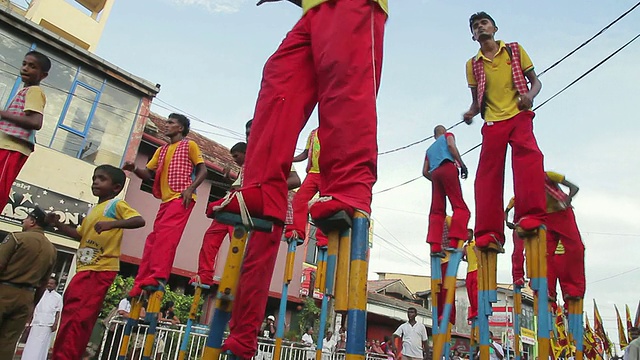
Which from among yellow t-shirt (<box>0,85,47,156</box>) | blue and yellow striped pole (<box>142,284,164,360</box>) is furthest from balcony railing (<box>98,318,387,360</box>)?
yellow t-shirt (<box>0,85,47,156</box>)

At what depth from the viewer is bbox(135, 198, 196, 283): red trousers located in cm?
445

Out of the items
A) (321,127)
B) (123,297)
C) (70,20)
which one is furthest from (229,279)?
(70,20)

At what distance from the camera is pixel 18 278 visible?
3.84 m

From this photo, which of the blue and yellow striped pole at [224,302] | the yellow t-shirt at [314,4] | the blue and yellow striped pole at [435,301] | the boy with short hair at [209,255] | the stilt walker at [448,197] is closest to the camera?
the blue and yellow striped pole at [224,302]

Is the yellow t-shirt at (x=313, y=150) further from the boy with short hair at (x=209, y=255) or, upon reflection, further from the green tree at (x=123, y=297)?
the green tree at (x=123, y=297)

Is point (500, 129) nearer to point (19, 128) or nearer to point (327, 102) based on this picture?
point (327, 102)

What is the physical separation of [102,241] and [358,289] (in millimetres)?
3204

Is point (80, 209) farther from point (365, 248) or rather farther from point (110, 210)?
point (365, 248)

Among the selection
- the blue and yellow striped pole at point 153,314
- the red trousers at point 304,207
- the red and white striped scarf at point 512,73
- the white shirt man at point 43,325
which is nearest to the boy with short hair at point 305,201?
the red trousers at point 304,207

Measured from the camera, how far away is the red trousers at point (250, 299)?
1.85 meters

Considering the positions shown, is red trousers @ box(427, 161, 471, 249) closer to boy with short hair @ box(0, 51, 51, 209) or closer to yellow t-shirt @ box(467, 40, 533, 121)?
yellow t-shirt @ box(467, 40, 533, 121)

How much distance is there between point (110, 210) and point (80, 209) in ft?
30.2

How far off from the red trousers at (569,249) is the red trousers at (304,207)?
9.28 feet

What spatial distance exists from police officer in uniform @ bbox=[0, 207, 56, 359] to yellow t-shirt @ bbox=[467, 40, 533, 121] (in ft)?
13.8
